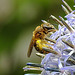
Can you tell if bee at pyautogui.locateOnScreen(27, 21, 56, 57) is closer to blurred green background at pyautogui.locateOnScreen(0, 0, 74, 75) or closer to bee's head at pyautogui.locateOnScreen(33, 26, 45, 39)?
bee's head at pyautogui.locateOnScreen(33, 26, 45, 39)

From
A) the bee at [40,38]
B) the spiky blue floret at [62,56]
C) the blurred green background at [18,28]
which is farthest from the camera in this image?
the blurred green background at [18,28]

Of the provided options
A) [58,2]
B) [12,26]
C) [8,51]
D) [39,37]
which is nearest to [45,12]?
Answer: [58,2]

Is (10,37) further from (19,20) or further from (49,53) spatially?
(49,53)

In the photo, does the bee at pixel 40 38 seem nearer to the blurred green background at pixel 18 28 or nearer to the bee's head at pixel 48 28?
the bee's head at pixel 48 28

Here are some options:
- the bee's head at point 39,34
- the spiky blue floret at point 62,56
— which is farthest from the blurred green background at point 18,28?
the spiky blue floret at point 62,56

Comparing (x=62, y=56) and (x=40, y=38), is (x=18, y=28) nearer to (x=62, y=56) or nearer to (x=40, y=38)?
(x=40, y=38)

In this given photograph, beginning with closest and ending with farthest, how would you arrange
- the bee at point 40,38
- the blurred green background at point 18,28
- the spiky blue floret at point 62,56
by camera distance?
the spiky blue floret at point 62,56, the bee at point 40,38, the blurred green background at point 18,28

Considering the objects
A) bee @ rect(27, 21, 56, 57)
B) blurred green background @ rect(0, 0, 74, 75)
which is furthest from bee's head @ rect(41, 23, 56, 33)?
blurred green background @ rect(0, 0, 74, 75)

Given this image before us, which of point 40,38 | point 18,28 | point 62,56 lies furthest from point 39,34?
point 18,28
